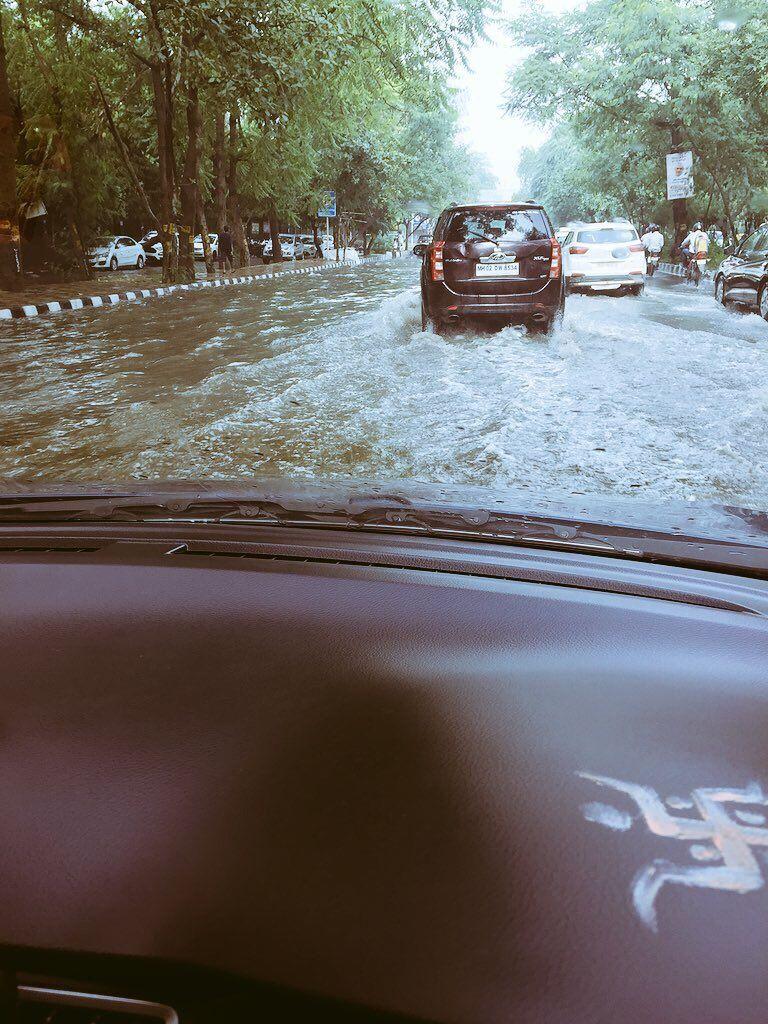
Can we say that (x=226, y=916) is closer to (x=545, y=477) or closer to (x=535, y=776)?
(x=535, y=776)

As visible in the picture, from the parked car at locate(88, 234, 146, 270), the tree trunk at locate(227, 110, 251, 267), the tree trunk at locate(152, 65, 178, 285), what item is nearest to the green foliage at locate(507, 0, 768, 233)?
the tree trunk at locate(227, 110, 251, 267)

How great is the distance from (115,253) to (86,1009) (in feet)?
130

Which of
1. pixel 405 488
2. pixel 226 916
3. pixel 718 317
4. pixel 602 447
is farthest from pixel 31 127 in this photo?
pixel 226 916

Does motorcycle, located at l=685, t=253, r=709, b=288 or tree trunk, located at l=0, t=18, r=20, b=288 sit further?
motorcycle, located at l=685, t=253, r=709, b=288

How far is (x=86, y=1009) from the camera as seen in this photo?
121cm

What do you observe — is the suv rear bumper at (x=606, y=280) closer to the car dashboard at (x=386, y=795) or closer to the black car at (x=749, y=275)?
the black car at (x=749, y=275)

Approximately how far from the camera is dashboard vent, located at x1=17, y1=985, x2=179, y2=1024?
1201 millimetres

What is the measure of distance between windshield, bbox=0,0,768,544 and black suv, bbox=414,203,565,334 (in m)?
0.04

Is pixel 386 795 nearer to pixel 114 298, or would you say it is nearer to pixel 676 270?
pixel 114 298

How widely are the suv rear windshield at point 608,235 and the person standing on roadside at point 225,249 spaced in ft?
54.2

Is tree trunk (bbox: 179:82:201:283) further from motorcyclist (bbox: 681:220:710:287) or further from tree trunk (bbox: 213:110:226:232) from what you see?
motorcyclist (bbox: 681:220:710:287)

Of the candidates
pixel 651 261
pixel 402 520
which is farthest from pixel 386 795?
pixel 651 261

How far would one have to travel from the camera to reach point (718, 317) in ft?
51.6

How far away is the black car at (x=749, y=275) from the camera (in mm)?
15352
